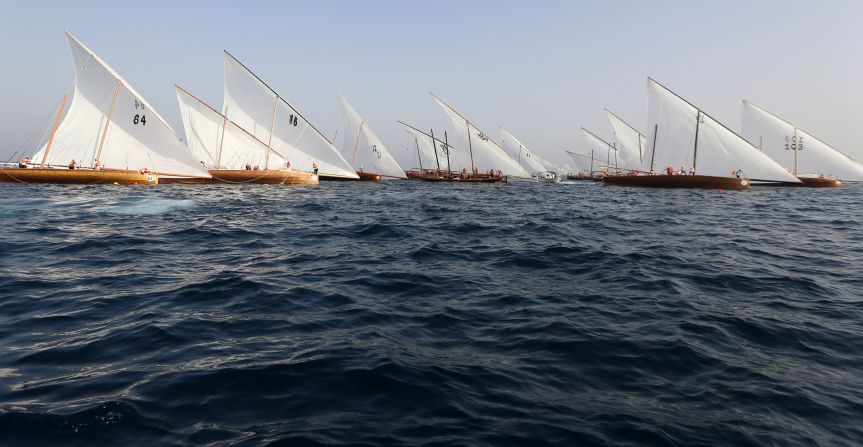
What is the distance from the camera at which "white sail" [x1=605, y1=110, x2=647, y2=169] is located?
95.1m

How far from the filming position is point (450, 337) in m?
7.21

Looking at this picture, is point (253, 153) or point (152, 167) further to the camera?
point (253, 153)

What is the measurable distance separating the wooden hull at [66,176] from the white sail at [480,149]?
50.4 m

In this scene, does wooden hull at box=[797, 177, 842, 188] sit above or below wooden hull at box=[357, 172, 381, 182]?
below

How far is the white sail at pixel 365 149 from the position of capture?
83.6 meters

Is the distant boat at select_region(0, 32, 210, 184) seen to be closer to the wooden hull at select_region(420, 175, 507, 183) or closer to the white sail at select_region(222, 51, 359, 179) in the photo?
the white sail at select_region(222, 51, 359, 179)

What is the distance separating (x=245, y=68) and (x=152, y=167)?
1728 centimetres

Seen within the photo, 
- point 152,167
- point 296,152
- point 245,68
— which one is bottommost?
point 152,167

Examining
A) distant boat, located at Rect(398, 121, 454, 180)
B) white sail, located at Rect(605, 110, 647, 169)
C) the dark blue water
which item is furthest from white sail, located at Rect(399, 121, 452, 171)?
the dark blue water

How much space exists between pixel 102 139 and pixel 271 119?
19.4 m

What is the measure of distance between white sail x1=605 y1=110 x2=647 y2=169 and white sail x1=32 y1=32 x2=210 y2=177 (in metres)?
87.4

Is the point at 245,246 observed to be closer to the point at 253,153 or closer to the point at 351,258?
the point at 351,258

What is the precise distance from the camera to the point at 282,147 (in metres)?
58.6

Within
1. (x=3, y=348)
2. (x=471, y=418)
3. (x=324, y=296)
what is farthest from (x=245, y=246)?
(x=471, y=418)
